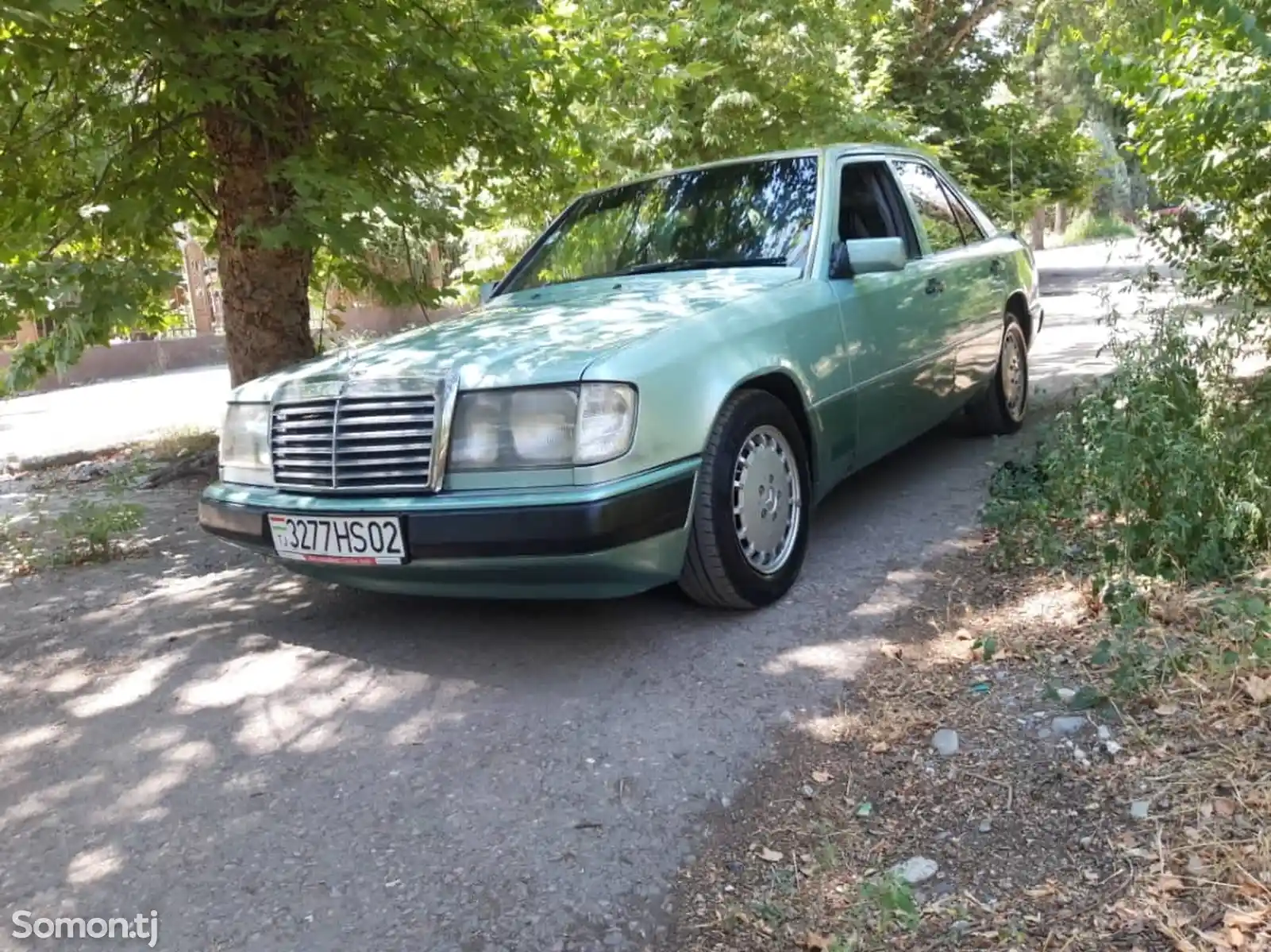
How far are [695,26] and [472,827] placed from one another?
25.8 ft

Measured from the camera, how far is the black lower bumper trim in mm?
2977

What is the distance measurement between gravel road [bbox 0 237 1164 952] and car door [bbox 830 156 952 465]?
1.68 ft

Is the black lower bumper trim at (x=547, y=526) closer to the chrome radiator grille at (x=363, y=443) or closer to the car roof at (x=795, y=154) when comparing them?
the chrome radiator grille at (x=363, y=443)

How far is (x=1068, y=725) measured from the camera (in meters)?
2.68

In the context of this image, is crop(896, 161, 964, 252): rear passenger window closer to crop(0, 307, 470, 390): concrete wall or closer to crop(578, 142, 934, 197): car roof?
crop(578, 142, 934, 197): car roof

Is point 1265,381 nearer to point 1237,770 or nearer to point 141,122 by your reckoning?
point 1237,770

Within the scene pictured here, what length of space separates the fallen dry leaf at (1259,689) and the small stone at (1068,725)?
0.38 metres

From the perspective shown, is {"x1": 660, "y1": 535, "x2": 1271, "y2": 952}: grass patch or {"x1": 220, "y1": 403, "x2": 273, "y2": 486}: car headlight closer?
{"x1": 660, "y1": 535, "x2": 1271, "y2": 952}: grass patch

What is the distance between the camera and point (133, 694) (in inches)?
137

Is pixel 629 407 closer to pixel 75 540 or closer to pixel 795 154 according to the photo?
pixel 795 154

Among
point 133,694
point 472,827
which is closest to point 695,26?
point 133,694

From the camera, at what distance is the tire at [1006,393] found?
19.7 ft

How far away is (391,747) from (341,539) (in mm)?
689

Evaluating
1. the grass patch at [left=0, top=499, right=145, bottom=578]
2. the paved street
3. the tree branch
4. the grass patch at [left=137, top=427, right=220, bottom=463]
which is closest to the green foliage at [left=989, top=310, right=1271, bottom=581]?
the grass patch at [left=0, top=499, right=145, bottom=578]
